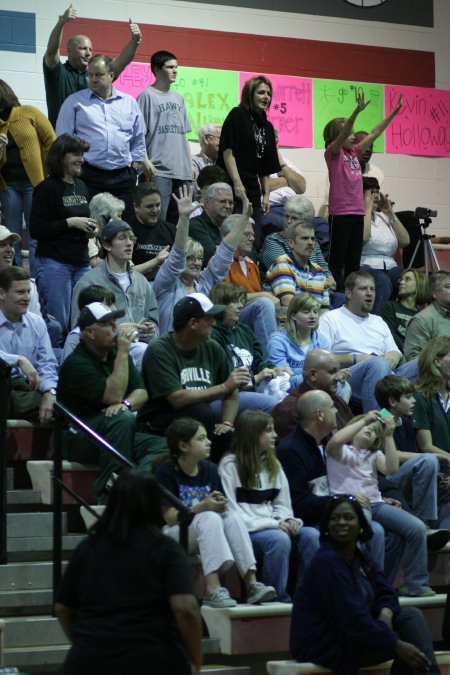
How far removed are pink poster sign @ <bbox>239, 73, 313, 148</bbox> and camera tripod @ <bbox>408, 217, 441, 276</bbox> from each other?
1330 millimetres

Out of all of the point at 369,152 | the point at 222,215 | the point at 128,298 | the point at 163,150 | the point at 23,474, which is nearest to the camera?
the point at 23,474

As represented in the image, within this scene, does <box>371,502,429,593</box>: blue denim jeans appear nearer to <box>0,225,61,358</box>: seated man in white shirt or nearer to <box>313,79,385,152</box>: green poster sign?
<box>0,225,61,358</box>: seated man in white shirt

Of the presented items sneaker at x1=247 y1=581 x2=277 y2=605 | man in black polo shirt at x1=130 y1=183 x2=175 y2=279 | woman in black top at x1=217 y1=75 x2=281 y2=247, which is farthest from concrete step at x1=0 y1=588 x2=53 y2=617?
woman in black top at x1=217 y1=75 x2=281 y2=247

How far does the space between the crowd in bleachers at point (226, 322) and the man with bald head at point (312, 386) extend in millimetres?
11

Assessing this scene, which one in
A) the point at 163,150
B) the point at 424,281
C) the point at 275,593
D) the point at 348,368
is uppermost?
the point at 163,150

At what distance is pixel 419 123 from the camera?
1155cm

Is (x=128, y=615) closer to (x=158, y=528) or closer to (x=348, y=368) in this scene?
(x=158, y=528)

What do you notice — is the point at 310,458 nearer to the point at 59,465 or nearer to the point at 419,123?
the point at 59,465

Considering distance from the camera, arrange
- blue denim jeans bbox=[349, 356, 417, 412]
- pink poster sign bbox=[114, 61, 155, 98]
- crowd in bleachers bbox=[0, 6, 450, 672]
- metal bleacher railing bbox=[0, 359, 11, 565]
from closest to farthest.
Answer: metal bleacher railing bbox=[0, 359, 11, 565]
crowd in bleachers bbox=[0, 6, 450, 672]
blue denim jeans bbox=[349, 356, 417, 412]
pink poster sign bbox=[114, 61, 155, 98]

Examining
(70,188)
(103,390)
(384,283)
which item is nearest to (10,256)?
(70,188)

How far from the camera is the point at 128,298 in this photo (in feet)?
23.4

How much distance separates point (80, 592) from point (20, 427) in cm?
280

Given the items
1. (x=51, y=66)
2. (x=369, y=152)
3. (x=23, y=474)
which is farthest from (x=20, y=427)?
(x=369, y=152)

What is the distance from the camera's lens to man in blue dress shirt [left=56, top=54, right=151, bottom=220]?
8.59 metres
